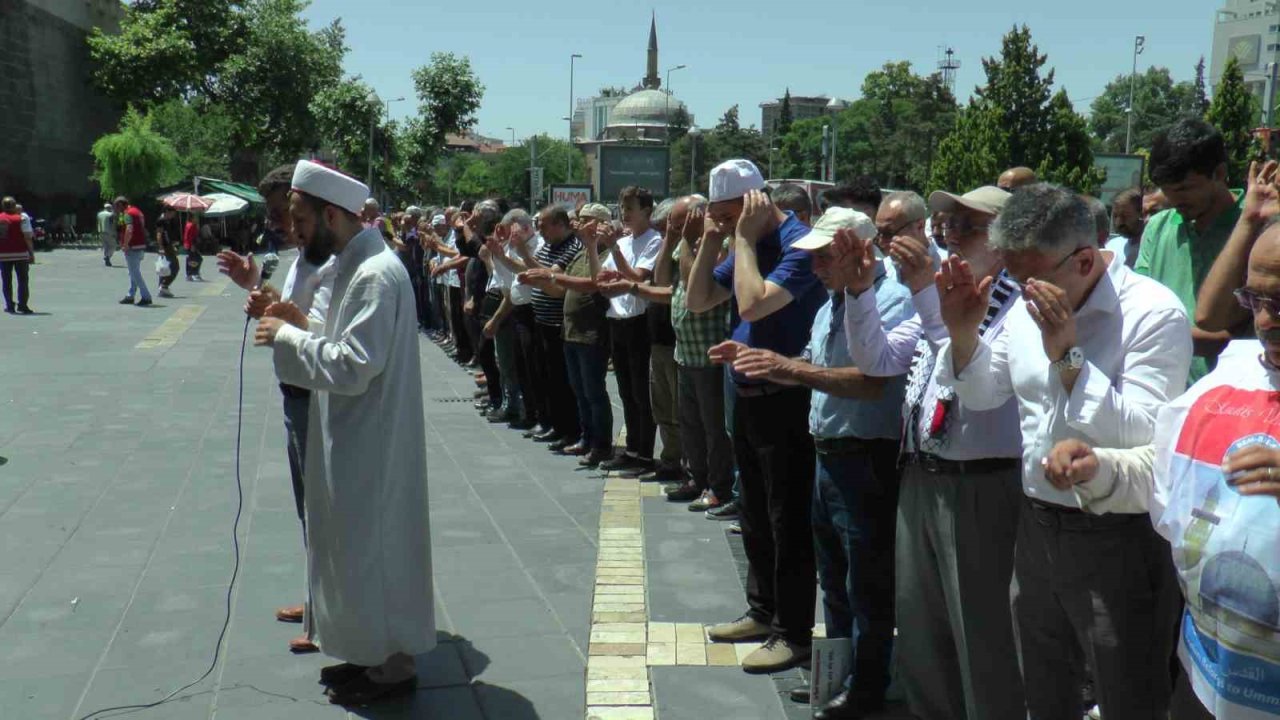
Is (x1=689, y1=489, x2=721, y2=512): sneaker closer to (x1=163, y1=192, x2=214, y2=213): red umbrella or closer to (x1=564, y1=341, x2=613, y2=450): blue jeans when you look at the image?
(x1=564, y1=341, x2=613, y2=450): blue jeans

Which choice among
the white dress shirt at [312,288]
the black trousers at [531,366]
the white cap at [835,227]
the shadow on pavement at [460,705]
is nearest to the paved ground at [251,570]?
the shadow on pavement at [460,705]

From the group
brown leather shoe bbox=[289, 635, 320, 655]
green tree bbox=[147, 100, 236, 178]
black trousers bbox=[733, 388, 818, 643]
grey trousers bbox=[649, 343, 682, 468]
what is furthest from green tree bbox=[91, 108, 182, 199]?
black trousers bbox=[733, 388, 818, 643]

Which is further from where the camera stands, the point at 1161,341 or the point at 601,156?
the point at 601,156

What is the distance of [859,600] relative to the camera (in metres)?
4.12

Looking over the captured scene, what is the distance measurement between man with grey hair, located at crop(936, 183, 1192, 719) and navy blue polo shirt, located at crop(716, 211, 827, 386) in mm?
1549

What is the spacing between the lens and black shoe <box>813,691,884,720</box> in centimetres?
414

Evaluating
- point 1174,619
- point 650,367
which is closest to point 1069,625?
point 1174,619

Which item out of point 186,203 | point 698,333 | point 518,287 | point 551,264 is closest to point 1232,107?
point 186,203

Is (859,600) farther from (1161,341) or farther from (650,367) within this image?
(650,367)

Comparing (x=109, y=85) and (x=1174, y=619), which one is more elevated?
(x=109, y=85)

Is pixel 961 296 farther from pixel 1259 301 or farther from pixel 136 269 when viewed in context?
pixel 136 269

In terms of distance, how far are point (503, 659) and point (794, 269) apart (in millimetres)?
2009

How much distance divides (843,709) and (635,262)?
4834 mm

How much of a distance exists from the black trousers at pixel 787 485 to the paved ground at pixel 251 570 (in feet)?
0.94
